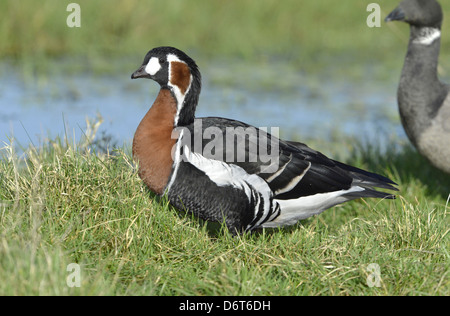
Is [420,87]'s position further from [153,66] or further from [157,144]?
[157,144]

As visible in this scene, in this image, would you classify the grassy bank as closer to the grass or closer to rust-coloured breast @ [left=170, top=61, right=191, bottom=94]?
rust-coloured breast @ [left=170, top=61, right=191, bottom=94]

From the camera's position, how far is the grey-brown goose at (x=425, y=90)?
519cm

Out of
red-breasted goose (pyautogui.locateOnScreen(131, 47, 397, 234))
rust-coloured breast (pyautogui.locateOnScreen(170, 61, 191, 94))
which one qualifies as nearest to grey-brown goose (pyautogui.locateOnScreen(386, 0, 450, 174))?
red-breasted goose (pyautogui.locateOnScreen(131, 47, 397, 234))

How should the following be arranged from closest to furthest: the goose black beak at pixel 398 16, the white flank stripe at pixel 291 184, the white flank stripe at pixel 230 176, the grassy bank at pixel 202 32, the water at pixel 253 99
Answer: the white flank stripe at pixel 230 176
the white flank stripe at pixel 291 184
the goose black beak at pixel 398 16
the water at pixel 253 99
the grassy bank at pixel 202 32

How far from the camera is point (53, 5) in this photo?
10938 mm

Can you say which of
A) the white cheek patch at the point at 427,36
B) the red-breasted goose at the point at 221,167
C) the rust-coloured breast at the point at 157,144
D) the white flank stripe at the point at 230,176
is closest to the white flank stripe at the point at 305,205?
the red-breasted goose at the point at 221,167

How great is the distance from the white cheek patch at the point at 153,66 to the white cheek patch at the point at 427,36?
264cm

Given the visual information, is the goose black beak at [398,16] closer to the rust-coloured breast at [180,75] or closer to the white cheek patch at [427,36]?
the white cheek patch at [427,36]

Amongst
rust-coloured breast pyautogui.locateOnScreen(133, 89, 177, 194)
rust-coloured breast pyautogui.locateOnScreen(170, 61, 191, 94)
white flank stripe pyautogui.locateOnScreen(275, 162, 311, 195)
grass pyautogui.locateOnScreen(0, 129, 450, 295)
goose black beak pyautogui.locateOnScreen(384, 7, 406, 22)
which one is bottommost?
grass pyautogui.locateOnScreen(0, 129, 450, 295)

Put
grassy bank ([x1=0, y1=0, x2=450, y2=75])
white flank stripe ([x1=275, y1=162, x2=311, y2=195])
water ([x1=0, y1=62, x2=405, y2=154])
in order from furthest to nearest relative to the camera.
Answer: grassy bank ([x1=0, y1=0, x2=450, y2=75])
water ([x1=0, y1=62, x2=405, y2=154])
white flank stripe ([x1=275, y1=162, x2=311, y2=195])

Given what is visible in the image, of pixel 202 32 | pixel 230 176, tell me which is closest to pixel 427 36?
pixel 230 176

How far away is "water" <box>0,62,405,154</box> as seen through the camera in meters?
8.21

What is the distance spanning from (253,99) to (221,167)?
551 cm

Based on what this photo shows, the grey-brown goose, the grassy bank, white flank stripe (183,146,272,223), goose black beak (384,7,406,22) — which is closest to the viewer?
white flank stripe (183,146,272,223)
